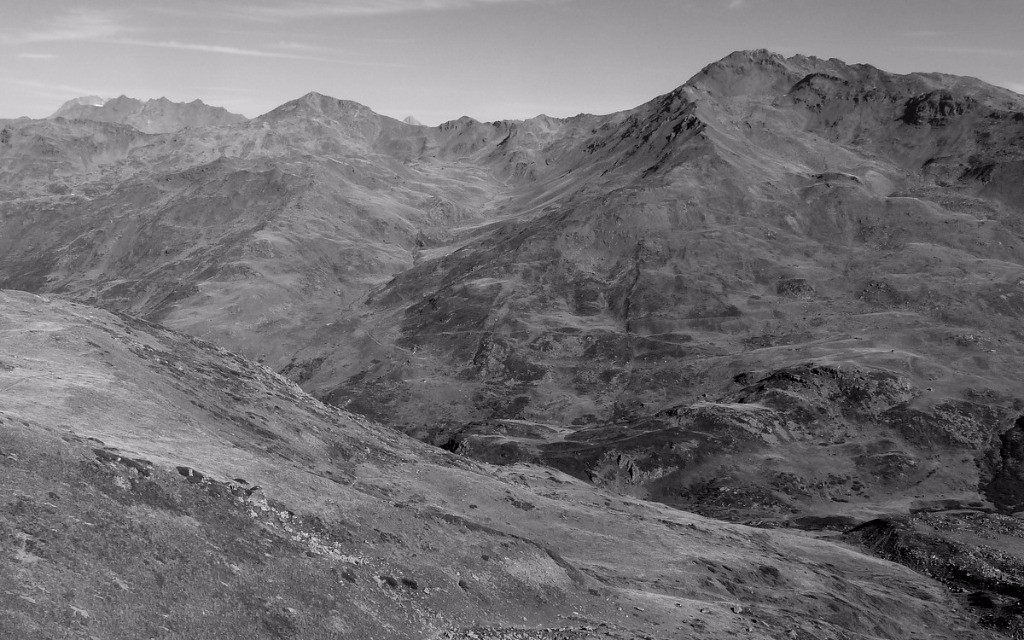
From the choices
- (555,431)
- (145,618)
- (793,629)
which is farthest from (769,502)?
(145,618)

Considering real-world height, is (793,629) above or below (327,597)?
below

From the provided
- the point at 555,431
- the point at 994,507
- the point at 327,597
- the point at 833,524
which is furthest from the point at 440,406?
the point at 327,597

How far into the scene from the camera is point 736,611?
55375 mm

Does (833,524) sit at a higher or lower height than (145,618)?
lower

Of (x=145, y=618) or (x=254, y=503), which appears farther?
(x=254, y=503)

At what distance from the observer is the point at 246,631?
31.6 meters

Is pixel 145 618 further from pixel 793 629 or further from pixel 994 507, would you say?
pixel 994 507

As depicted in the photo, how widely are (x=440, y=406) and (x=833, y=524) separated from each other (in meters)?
108

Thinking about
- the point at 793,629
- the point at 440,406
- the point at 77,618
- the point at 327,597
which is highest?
the point at 77,618

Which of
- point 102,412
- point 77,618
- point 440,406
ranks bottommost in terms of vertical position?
point 440,406

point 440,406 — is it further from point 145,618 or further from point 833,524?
point 145,618

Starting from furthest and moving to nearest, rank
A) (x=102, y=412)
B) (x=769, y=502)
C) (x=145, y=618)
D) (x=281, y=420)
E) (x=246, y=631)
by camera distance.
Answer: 1. (x=769, y=502)
2. (x=281, y=420)
3. (x=102, y=412)
4. (x=246, y=631)
5. (x=145, y=618)

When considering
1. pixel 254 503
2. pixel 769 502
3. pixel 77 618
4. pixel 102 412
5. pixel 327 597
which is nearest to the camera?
pixel 77 618

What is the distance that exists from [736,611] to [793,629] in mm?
4646
